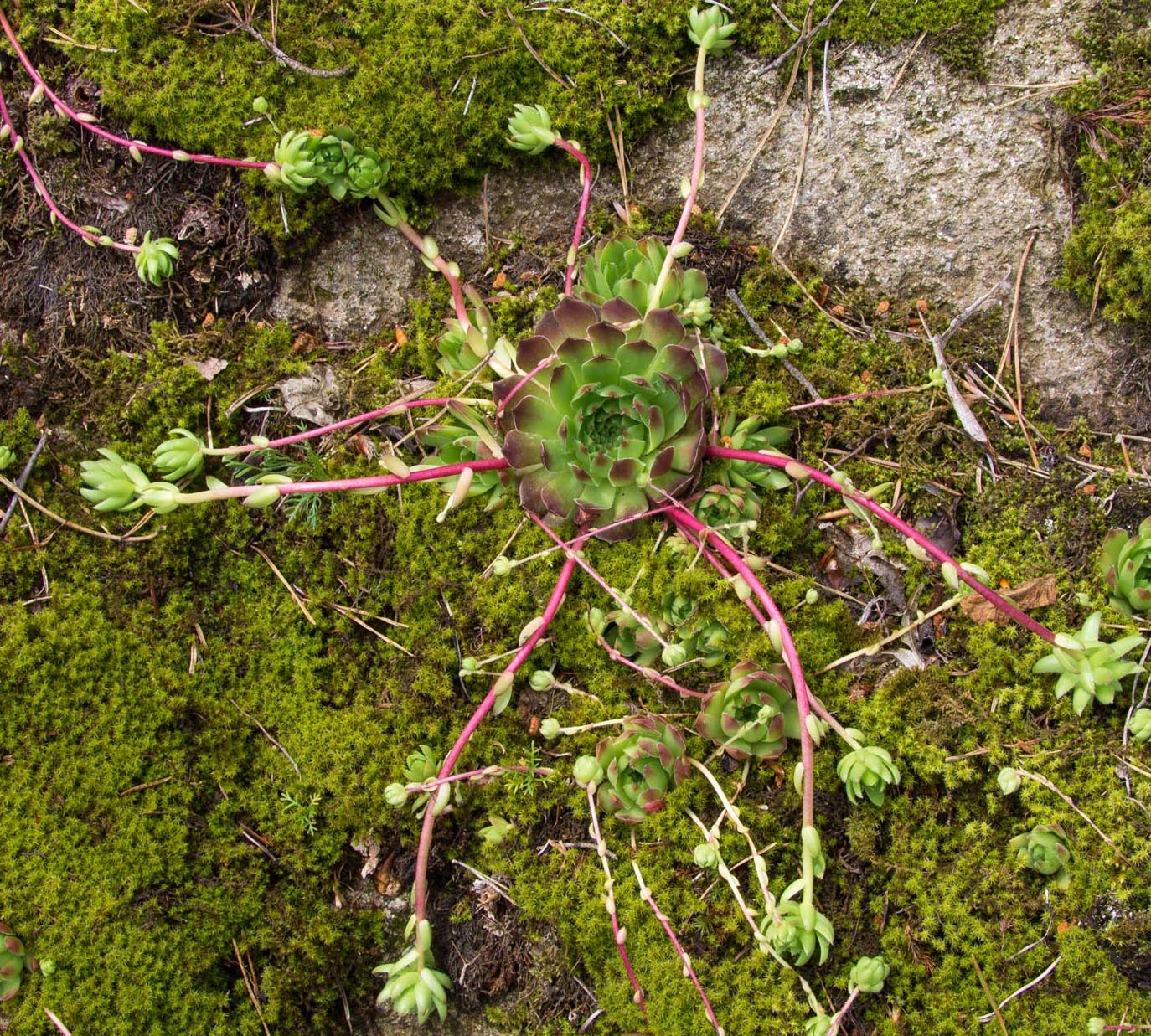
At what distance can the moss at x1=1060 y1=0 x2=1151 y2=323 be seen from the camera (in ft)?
9.55

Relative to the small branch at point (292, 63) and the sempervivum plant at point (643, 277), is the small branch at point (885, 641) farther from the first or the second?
the small branch at point (292, 63)

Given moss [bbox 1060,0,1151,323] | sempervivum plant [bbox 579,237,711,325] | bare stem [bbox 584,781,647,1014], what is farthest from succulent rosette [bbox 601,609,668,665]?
moss [bbox 1060,0,1151,323]

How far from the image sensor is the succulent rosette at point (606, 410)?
2.84 metres

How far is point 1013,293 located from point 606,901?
7.94 ft

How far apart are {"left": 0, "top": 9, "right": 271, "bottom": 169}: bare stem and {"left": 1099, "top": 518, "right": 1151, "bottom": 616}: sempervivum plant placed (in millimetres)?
3061

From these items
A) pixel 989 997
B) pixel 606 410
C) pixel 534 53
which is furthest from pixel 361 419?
pixel 989 997

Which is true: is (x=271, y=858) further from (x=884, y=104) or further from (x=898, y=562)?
(x=884, y=104)

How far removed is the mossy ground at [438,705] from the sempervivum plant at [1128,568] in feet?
0.36

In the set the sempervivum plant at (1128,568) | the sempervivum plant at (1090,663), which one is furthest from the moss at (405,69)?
the sempervivum plant at (1090,663)

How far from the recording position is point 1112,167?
2971 mm

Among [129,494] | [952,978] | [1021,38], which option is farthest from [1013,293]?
[129,494]

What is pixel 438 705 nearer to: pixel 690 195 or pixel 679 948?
pixel 679 948

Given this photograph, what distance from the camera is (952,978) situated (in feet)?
8.57

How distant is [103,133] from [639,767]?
292cm
